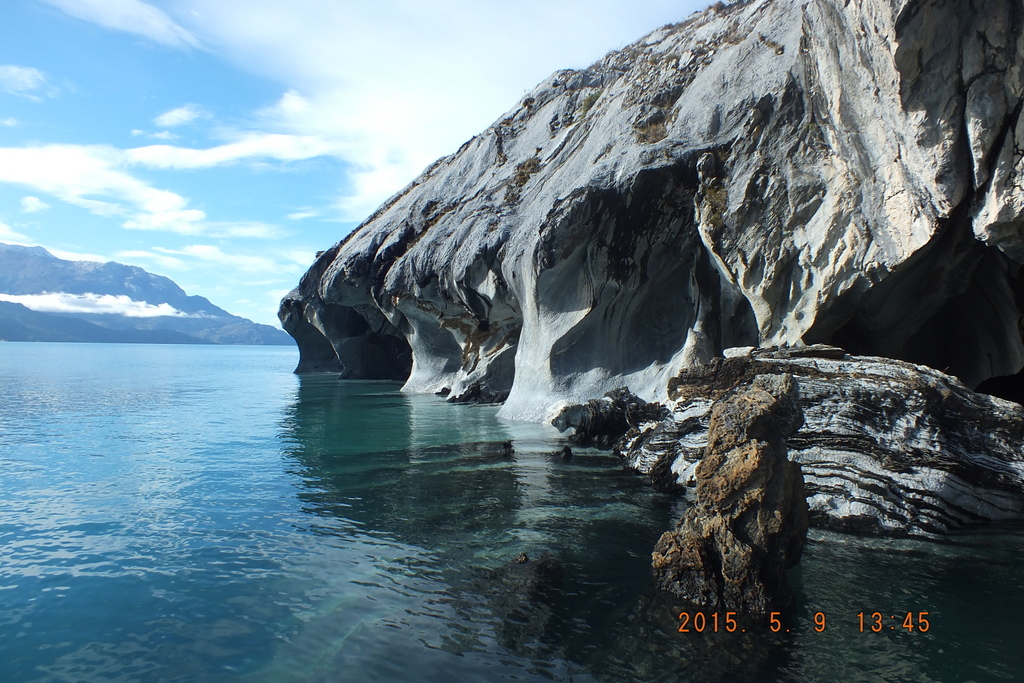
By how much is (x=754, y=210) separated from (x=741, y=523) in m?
12.0

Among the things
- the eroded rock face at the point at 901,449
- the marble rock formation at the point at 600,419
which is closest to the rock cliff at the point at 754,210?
the marble rock formation at the point at 600,419

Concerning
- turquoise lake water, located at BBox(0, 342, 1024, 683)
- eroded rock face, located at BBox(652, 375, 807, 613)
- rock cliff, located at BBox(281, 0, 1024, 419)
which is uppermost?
rock cliff, located at BBox(281, 0, 1024, 419)

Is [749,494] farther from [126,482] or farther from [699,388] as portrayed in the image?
[126,482]

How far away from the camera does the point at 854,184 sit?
1553 cm

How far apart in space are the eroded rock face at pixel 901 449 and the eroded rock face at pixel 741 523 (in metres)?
3.10

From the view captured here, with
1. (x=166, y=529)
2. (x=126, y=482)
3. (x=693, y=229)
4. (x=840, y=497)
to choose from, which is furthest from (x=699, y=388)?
(x=126, y=482)

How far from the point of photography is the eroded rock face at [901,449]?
36.2ft

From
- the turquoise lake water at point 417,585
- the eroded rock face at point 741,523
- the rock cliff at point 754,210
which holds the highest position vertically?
the rock cliff at point 754,210
